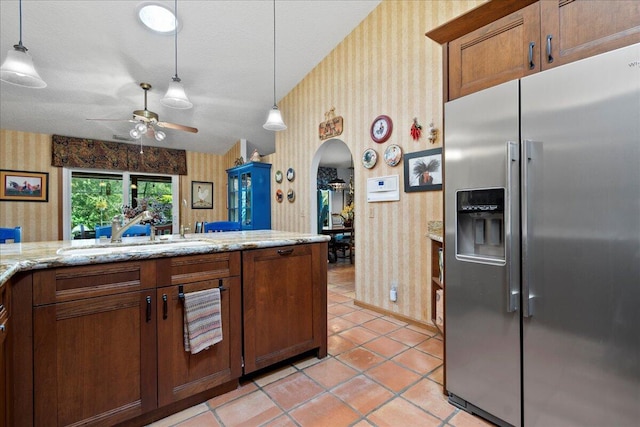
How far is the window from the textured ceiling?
809mm

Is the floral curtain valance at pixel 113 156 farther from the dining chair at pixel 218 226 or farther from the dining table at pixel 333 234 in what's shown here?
the dining table at pixel 333 234

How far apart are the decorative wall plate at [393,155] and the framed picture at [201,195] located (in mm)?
4653

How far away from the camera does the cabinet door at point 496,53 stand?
1.40m

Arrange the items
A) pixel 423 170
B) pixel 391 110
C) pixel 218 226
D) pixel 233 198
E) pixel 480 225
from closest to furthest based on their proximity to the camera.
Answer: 1. pixel 480 225
2. pixel 423 170
3. pixel 391 110
4. pixel 218 226
5. pixel 233 198

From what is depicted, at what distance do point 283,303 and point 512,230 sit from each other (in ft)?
4.70

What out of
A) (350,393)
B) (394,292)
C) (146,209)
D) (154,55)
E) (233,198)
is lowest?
(350,393)

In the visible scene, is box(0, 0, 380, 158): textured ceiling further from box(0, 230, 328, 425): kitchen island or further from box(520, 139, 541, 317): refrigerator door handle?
A: box(520, 139, 541, 317): refrigerator door handle

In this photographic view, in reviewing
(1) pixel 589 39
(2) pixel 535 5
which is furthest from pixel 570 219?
(2) pixel 535 5

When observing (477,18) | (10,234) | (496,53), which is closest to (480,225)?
(496,53)

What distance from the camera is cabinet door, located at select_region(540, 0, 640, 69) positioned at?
3.80 feet

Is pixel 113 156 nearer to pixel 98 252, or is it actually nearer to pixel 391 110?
pixel 98 252

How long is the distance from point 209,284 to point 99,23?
3.17 m

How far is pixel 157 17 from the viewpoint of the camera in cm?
300

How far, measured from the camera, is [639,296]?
1097mm
